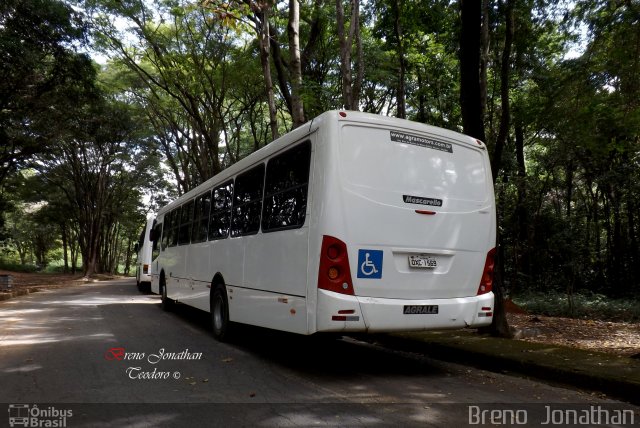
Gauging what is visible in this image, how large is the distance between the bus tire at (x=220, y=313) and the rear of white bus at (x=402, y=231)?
3.13 m

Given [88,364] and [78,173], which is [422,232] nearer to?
[88,364]

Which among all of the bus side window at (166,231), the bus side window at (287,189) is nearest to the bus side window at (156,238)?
the bus side window at (166,231)

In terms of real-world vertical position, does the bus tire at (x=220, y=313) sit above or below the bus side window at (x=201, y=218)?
below

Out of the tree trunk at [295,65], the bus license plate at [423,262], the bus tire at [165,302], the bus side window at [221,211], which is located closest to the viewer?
the bus license plate at [423,262]

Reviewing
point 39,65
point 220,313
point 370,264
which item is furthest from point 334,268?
point 39,65

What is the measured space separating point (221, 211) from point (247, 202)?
137cm

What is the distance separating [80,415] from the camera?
4.06 m

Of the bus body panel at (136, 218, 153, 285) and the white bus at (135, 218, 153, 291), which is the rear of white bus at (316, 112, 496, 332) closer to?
the white bus at (135, 218, 153, 291)

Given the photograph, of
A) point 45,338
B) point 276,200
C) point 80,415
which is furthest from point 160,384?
point 45,338

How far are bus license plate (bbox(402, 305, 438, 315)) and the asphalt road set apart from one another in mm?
749

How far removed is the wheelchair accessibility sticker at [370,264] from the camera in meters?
5.08

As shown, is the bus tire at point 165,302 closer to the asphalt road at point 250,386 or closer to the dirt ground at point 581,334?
the asphalt road at point 250,386

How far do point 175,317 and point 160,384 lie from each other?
6.33 metres

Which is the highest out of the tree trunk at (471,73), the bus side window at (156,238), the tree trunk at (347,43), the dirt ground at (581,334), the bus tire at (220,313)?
the tree trunk at (347,43)
